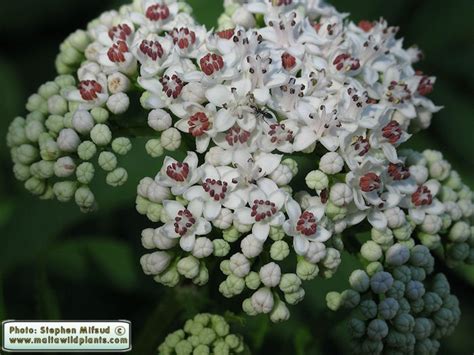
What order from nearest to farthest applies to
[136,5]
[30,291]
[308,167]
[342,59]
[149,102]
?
[149,102]
[342,59]
[136,5]
[308,167]
[30,291]

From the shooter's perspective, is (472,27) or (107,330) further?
(472,27)

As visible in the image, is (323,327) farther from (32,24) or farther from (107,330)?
(32,24)

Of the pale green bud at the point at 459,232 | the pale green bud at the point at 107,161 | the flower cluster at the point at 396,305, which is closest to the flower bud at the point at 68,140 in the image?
the pale green bud at the point at 107,161

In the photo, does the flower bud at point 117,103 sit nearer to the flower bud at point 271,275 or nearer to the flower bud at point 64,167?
the flower bud at point 64,167

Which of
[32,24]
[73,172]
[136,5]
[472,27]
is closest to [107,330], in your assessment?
[73,172]

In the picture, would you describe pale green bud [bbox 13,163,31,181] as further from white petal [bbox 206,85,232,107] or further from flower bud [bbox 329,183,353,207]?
flower bud [bbox 329,183,353,207]

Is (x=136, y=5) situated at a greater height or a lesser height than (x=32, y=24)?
lesser
